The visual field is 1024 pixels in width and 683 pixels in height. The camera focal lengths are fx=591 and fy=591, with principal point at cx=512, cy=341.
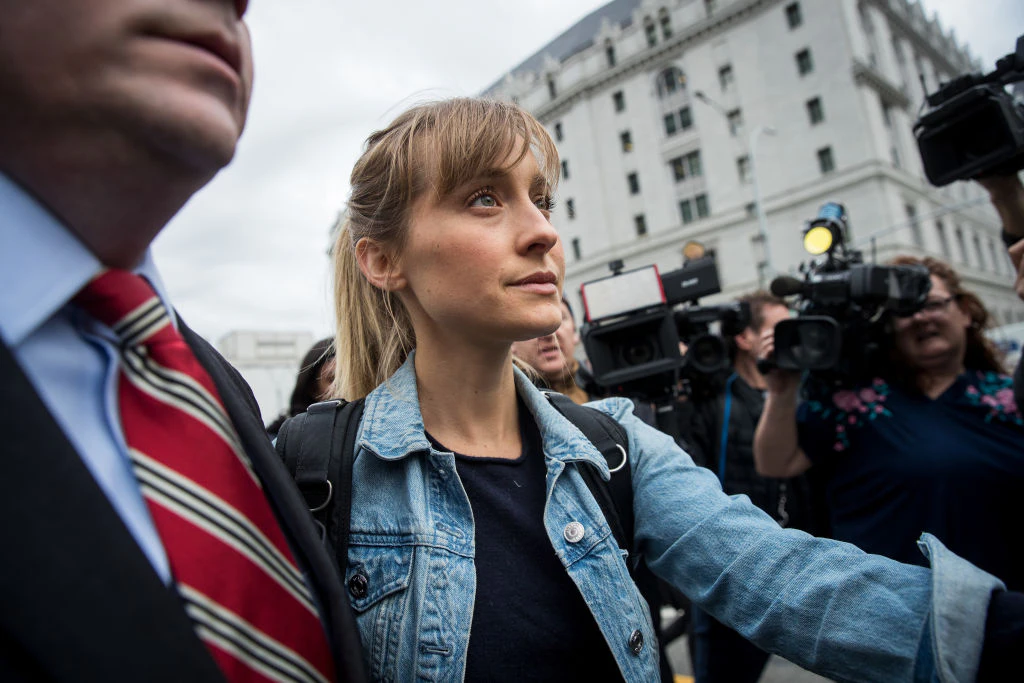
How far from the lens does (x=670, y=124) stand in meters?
28.3

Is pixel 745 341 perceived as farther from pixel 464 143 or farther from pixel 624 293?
pixel 464 143

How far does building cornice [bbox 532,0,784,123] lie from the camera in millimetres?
25766

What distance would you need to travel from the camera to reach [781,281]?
2.50 metres

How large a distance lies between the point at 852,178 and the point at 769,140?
393 cm

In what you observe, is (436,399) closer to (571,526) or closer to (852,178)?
(571,526)

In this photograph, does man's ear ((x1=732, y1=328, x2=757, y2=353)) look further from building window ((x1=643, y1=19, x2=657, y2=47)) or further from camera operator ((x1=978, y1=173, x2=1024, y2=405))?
building window ((x1=643, y1=19, x2=657, y2=47))

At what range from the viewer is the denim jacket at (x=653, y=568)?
982 millimetres

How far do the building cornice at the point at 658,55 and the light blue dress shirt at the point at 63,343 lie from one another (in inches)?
974

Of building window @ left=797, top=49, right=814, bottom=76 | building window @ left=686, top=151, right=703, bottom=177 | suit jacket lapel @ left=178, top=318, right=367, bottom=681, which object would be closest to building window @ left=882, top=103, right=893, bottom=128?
building window @ left=797, top=49, right=814, bottom=76

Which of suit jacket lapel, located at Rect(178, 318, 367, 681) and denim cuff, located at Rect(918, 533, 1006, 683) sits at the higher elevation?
suit jacket lapel, located at Rect(178, 318, 367, 681)

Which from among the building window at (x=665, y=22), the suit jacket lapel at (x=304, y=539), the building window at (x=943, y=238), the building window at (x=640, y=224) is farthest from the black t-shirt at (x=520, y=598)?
the building window at (x=665, y=22)

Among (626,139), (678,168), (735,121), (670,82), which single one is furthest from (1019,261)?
(670,82)

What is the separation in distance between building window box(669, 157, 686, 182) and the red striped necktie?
29.5 metres

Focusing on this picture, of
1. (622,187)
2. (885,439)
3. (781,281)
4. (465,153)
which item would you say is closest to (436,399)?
(465,153)
